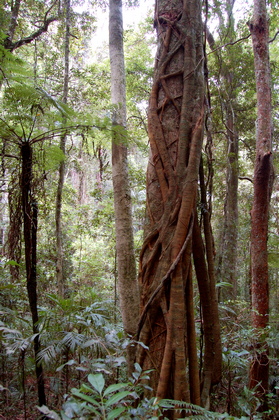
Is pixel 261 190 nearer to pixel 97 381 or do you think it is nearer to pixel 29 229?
pixel 29 229

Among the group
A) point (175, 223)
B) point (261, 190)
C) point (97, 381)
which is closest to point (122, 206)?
point (175, 223)

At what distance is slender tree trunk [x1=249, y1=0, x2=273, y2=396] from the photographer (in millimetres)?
3855

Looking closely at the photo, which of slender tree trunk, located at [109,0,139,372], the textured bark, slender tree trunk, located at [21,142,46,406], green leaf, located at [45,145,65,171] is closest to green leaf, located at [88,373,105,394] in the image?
slender tree trunk, located at [21,142,46,406]

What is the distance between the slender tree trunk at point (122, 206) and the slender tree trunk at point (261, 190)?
156 cm

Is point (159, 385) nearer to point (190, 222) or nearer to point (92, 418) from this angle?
point (92, 418)

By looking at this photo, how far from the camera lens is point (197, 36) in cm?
278

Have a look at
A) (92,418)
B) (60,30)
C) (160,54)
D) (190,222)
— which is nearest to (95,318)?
(190,222)

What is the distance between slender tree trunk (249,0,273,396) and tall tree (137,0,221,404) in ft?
4.46

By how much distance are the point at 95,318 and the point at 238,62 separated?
6.99 m

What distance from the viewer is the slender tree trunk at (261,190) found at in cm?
386

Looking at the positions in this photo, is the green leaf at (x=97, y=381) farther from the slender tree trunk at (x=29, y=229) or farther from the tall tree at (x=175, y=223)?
the slender tree trunk at (x=29, y=229)

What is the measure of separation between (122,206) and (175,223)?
1.35 m

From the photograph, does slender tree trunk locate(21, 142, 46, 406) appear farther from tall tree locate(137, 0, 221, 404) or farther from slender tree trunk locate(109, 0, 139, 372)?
slender tree trunk locate(109, 0, 139, 372)

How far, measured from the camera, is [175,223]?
237 cm
